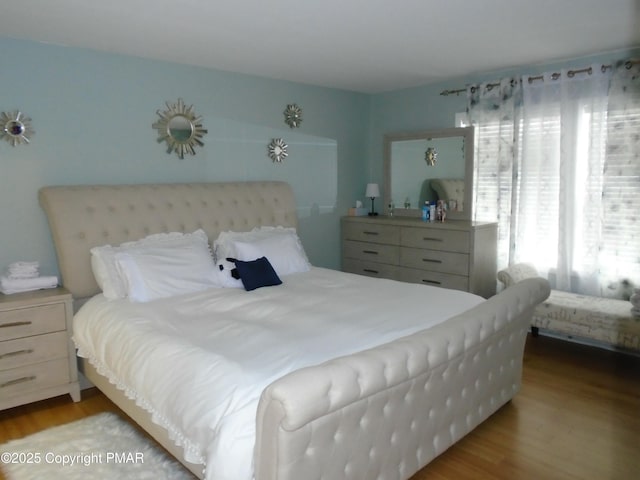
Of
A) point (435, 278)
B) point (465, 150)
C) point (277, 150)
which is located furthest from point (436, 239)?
point (277, 150)

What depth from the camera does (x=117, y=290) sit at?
2896mm

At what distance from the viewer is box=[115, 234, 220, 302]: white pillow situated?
2.88 meters

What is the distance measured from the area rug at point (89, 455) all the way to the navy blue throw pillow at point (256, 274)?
1.10 metres

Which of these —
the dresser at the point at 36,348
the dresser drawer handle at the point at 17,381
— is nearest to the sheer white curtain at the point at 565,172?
the dresser at the point at 36,348

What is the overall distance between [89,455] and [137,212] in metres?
1.62

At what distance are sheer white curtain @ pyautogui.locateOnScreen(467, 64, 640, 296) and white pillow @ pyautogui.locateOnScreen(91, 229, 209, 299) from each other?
2767mm

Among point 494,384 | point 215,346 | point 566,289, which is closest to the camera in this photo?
point 215,346

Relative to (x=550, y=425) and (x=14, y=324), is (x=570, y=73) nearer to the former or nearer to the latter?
(x=550, y=425)

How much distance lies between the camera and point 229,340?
216 cm

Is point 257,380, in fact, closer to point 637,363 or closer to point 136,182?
point 136,182

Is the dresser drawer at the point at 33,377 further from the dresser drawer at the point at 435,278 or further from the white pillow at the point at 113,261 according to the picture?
the dresser drawer at the point at 435,278

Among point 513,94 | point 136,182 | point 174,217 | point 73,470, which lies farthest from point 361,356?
point 513,94

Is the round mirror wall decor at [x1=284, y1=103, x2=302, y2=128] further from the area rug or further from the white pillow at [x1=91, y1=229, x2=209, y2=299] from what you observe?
the area rug

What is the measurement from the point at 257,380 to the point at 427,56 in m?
2.84
